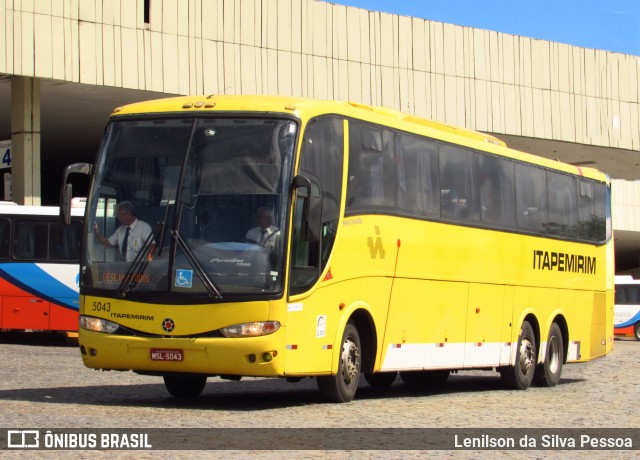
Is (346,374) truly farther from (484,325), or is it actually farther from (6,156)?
(6,156)

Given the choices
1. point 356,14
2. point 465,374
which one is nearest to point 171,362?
point 465,374

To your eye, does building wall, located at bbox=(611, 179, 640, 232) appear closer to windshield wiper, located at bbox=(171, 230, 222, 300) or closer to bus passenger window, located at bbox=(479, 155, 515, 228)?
bus passenger window, located at bbox=(479, 155, 515, 228)

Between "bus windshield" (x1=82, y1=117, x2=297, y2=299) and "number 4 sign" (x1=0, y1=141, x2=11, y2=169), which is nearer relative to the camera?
"bus windshield" (x1=82, y1=117, x2=297, y2=299)

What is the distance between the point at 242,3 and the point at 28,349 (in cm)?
1169

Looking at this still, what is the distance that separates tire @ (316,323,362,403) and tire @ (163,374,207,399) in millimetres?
1630

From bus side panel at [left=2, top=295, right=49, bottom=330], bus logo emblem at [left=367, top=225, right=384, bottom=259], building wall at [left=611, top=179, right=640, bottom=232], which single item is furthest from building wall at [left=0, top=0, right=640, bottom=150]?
building wall at [left=611, top=179, right=640, bottom=232]

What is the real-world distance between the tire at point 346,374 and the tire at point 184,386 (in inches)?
64.2

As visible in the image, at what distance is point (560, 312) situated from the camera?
68.7 feet

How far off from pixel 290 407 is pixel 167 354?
1.60 metres

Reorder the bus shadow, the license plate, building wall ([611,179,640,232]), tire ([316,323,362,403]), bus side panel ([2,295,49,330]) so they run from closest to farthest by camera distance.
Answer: the license plate < the bus shadow < tire ([316,323,362,403]) < bus side panel ([2,295,49,330]) < building wall ([611,179,640,232])

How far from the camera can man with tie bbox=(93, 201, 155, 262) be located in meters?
13.6

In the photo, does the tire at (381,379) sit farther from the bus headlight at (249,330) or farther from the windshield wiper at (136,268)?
the windshield wiper at (136,268)

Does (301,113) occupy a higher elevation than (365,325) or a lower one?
higher

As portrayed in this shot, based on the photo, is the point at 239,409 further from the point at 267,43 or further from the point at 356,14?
the point at 356,14
